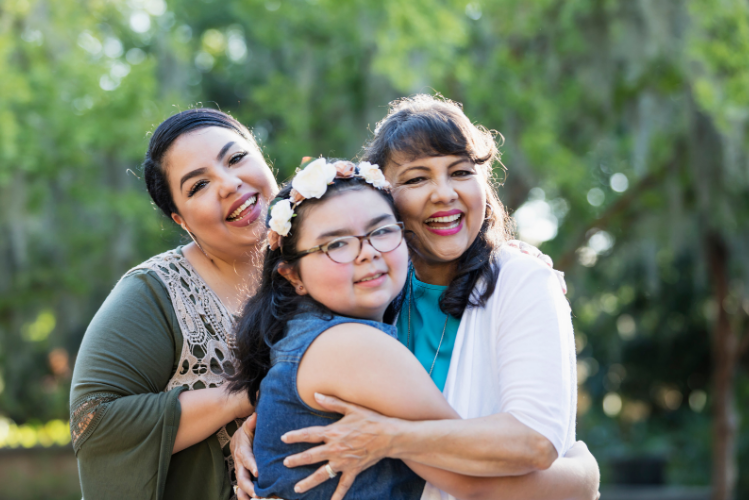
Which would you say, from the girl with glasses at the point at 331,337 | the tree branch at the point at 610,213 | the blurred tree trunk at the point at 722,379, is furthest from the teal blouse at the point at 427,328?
the blurred tree trunk at the point at 722,379

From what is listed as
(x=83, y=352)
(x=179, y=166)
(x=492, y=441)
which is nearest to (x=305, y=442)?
(x=492, y=441)

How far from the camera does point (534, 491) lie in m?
1.99

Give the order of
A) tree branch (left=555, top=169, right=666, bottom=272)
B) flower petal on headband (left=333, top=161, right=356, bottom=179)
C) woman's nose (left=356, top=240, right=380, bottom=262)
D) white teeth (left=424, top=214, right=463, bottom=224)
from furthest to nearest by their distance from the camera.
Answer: tree branch (left=555, top=169, right=666, bottom=272) → white teeth (left=424, top=214, right=463, bottom=224) → flower petal on headband (left=333, top=161, right=356, bottom=179) → woman's nose (left=356, top=240, right=380, bottom=262)

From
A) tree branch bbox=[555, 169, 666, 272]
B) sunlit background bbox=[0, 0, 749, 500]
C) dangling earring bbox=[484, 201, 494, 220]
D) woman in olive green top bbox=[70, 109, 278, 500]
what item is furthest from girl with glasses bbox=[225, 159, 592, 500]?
tree branch bbox=[555, 169, 666, 272]

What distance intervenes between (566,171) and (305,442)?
7153 mm

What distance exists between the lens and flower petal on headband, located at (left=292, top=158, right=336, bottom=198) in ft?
6.95

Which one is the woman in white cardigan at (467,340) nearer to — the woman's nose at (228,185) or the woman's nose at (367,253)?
the woman's nose at (367,253)

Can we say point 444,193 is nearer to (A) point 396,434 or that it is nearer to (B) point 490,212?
(B) point 490,212

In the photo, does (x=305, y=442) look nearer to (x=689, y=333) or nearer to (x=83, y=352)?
(x=83, y=352)

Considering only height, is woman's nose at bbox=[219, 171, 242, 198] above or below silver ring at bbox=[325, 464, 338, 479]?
above

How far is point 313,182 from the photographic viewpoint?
6.97ft

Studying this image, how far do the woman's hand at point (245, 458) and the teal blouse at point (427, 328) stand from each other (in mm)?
548

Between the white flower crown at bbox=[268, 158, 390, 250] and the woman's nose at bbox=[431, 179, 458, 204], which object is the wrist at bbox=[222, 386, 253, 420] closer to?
the white flower crown at bbox=[268, 158, 390, 250]

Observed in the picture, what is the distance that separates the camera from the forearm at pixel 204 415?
2.36 m
